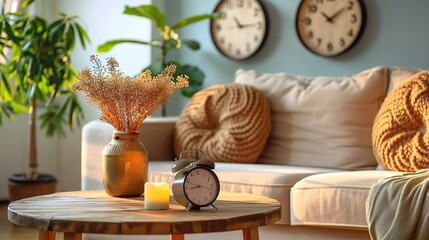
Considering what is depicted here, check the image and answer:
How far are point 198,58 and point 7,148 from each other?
1413mm

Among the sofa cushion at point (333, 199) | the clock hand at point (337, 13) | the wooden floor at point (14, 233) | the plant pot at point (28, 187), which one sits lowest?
the wooden floor at point (14, 233)

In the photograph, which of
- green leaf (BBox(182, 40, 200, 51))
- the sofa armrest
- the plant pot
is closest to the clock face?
the sofa armrest

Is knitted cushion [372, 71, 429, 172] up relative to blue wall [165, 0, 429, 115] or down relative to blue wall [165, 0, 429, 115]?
down

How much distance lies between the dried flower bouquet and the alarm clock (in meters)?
0.30

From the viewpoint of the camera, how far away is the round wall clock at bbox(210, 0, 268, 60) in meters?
4.72

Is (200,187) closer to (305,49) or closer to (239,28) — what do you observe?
(305,49)

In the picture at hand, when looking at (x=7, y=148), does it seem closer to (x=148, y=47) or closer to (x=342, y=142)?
(x=148, y=47)

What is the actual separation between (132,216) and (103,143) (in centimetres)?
164

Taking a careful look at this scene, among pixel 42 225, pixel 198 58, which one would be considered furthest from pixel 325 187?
pixel 198 58

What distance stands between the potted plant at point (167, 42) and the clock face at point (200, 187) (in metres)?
2.30

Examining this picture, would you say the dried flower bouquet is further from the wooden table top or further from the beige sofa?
the beige sofa

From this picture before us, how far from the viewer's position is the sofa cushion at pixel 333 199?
3002mm

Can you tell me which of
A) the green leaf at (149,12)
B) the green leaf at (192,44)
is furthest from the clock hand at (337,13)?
the green leaf at (149,12)

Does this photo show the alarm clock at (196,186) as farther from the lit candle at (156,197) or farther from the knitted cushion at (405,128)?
the knitted cushion at (405,128)
